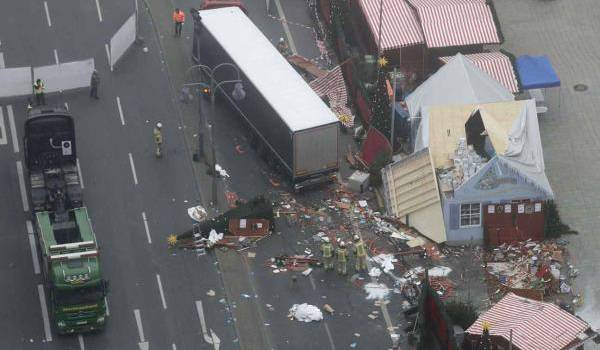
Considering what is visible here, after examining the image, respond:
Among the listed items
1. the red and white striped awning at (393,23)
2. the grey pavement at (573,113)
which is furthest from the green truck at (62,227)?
the grey pavement at (573,113)

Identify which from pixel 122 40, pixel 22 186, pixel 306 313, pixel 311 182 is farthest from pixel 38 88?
pixel 306 313

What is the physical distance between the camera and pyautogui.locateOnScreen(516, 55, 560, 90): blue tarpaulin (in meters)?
77.8

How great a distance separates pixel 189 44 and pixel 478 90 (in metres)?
15.8

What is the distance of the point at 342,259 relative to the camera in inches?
2667

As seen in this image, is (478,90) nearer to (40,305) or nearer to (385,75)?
(385,75)

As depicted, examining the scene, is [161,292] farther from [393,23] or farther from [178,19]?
[393,23]

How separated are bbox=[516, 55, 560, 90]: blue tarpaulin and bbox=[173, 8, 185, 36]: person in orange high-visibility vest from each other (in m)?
16.8

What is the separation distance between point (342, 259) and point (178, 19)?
64.1 ft

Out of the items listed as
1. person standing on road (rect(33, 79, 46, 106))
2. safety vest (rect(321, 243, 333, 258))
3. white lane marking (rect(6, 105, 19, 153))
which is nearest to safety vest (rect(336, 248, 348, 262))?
safety vest (rect(321, 243, 333, 258))

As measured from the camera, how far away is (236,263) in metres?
68.8

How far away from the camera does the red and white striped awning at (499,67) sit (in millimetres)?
77625

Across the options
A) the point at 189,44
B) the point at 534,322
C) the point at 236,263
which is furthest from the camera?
the point at 189,44

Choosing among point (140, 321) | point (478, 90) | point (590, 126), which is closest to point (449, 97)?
point (478, 90)

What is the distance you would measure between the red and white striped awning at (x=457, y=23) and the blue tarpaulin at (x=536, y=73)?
6.01ft
